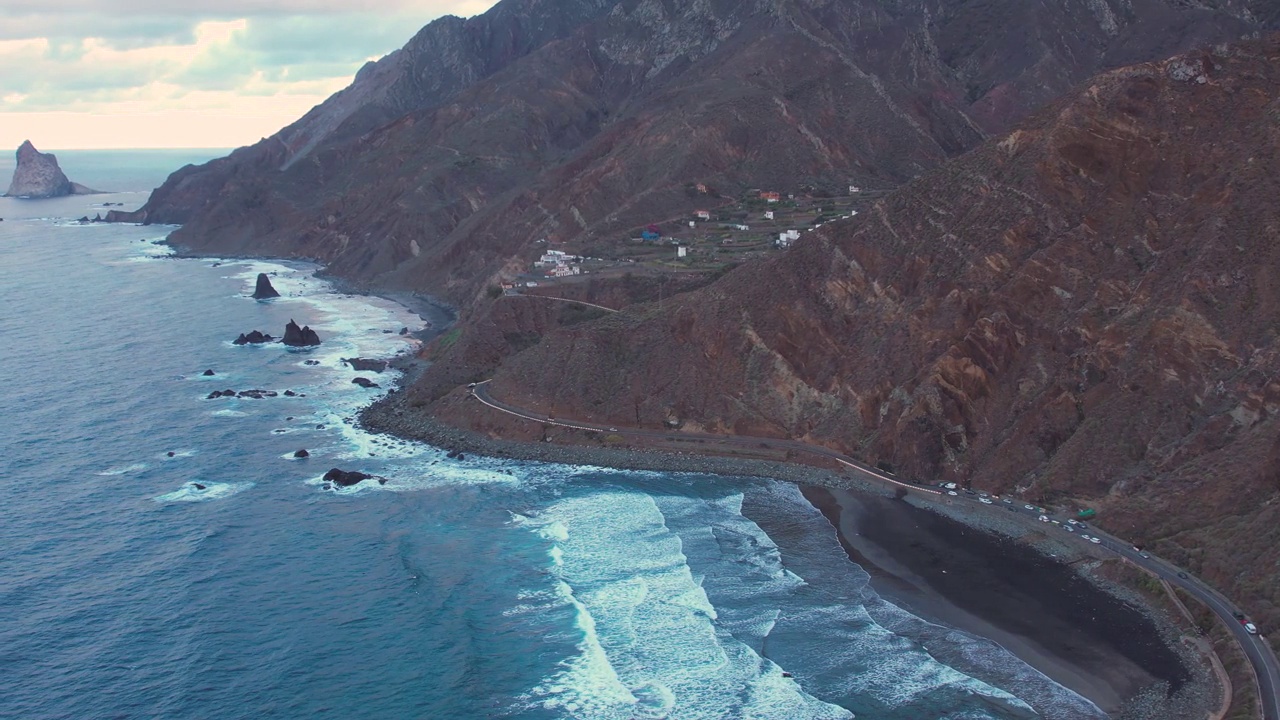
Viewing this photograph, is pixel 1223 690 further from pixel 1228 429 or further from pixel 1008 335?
pixel 1008 335

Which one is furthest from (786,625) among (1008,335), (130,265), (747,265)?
(130,265)

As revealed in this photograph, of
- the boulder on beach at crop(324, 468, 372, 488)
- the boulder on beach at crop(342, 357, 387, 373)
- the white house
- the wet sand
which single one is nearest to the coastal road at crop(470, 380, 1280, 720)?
the wet sand

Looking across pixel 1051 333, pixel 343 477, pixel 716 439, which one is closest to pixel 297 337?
pixel 343 477

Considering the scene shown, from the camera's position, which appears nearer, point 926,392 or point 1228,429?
point 1228,429

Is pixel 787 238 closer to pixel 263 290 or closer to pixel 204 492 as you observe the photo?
pixel 204 492

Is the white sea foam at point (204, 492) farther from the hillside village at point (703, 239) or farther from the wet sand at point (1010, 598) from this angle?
the hillside village at point (703, 239)

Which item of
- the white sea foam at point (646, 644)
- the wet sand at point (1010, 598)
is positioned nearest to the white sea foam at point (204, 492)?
the white sea foam at point (646, 644)
